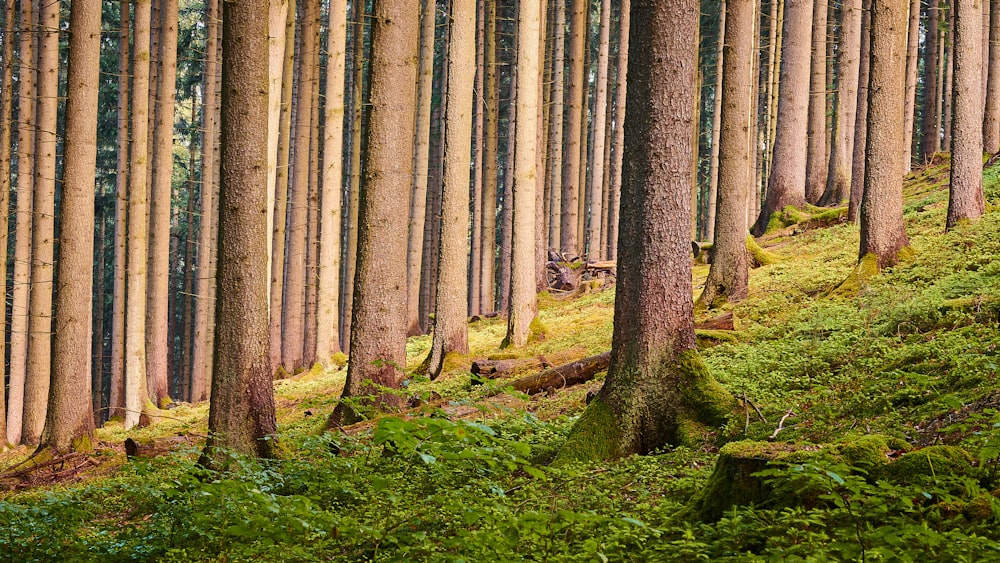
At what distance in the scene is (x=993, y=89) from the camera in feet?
58.2

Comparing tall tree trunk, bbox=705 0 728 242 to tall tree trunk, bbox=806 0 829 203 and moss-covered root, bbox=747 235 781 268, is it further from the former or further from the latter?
moss-covered root, bbox=747 235 781 268

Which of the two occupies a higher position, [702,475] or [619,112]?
[619,112]

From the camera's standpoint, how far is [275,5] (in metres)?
15.8

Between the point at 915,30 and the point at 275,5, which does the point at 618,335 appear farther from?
the point at 915,30

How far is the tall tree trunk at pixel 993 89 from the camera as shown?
17.3m

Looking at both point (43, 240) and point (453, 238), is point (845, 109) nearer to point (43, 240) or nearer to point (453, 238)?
point (453, 238)

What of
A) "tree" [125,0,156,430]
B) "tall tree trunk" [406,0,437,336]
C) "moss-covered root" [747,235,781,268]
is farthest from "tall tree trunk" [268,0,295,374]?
"moss-covered root" [747,235,781,268]

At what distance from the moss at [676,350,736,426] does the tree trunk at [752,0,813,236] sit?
1225cm

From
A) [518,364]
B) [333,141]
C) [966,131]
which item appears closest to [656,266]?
[518,364]

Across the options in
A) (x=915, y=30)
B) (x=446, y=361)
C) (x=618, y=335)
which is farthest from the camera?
(x=915, y=30)

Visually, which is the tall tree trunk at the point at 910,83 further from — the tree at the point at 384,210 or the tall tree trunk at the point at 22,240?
the tall tree trunk at the point at 22,240

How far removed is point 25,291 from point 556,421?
50.5 ft

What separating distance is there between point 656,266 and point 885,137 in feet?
19.8

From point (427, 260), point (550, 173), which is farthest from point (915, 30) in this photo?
point (427, 260)
